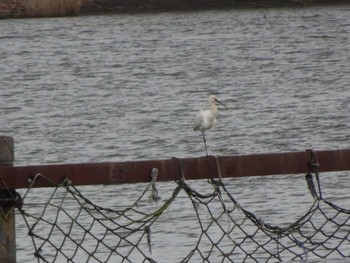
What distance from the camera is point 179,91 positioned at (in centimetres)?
3164

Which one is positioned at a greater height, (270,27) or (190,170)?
(190,170)

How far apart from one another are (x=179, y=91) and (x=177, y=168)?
78.3ft

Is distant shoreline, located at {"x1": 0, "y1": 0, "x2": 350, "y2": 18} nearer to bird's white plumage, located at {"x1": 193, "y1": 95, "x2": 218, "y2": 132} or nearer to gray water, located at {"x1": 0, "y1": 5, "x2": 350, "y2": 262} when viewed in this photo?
gray water, located at {"x1": 0, "y1": 5, "x2": 350, "y2": 262}

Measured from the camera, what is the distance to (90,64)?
40969 mm

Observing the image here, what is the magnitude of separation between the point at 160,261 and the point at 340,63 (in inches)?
1017

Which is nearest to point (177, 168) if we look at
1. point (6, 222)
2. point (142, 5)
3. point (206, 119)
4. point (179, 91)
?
point (6, 222)

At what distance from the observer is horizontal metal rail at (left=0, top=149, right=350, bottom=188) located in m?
7.58

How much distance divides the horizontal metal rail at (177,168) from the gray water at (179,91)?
A: 5.14m

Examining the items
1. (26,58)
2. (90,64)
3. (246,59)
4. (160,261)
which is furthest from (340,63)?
(160,261)

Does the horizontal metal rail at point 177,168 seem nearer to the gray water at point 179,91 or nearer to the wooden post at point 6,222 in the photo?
the wooden post at point 6,222

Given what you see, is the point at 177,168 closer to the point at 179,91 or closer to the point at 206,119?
the point at 206,119

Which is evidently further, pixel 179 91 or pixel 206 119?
pixel 179 91

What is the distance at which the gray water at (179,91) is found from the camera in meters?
21.3

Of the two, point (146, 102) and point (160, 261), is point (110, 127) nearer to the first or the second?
point (146, 102)
